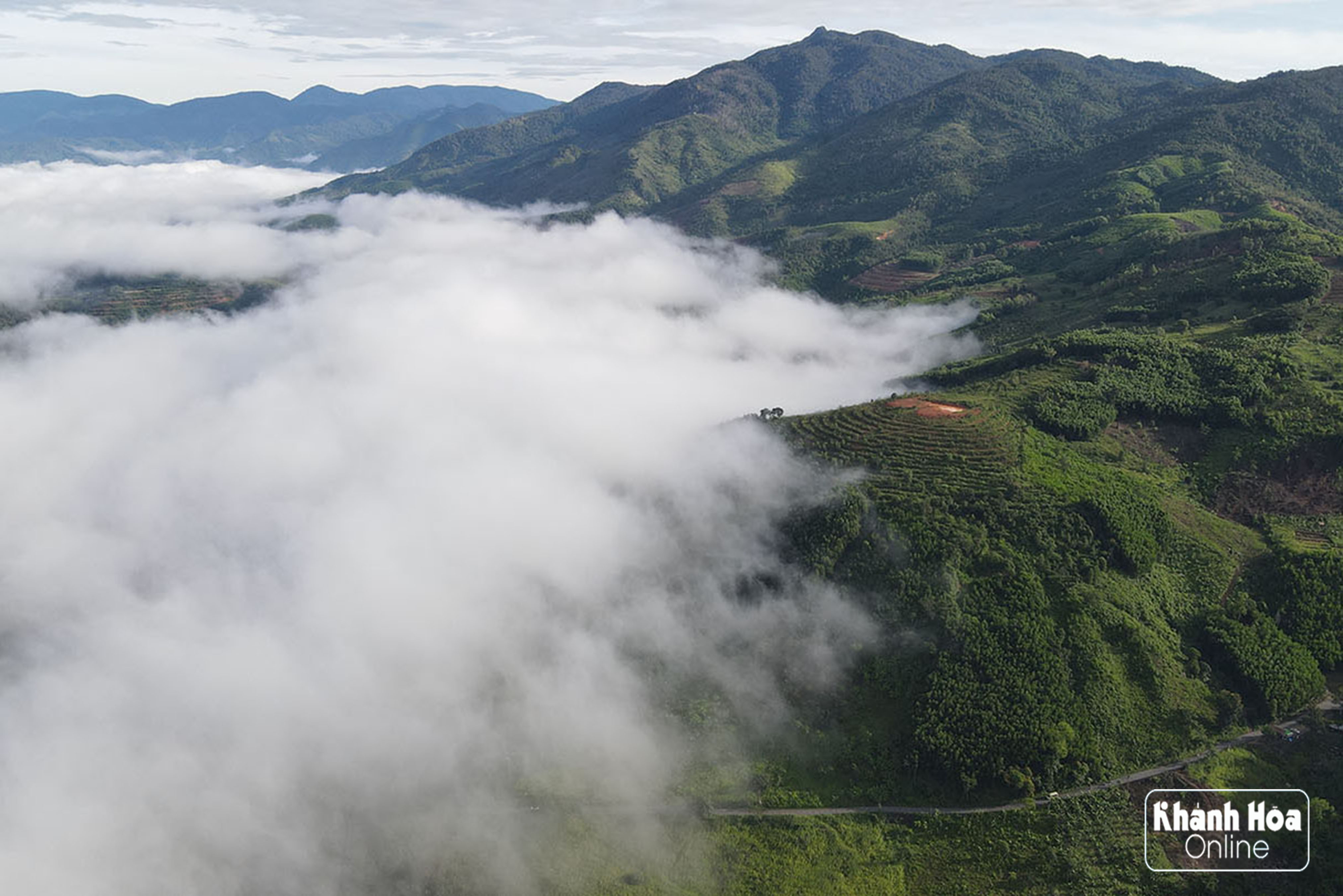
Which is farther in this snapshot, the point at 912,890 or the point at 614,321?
the point at 614,321

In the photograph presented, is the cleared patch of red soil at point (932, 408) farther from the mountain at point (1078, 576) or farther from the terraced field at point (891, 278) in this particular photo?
the terraced field at point (891, 278)

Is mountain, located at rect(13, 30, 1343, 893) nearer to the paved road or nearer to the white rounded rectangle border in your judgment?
the paved road

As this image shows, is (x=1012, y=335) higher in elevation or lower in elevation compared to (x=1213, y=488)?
higher

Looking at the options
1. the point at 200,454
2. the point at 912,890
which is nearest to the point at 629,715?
the point at 912,890

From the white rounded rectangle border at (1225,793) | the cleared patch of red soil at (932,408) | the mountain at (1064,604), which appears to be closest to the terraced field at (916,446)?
the cleared patch of red soil at (932,408)


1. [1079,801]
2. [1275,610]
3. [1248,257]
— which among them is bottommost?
[1079,801]

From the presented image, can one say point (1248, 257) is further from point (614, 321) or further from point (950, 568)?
point (614, 321)

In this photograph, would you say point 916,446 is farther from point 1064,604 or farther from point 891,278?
point 891,278

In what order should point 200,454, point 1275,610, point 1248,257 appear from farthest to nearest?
point 200,454, point 1248,257, point 1275,610
